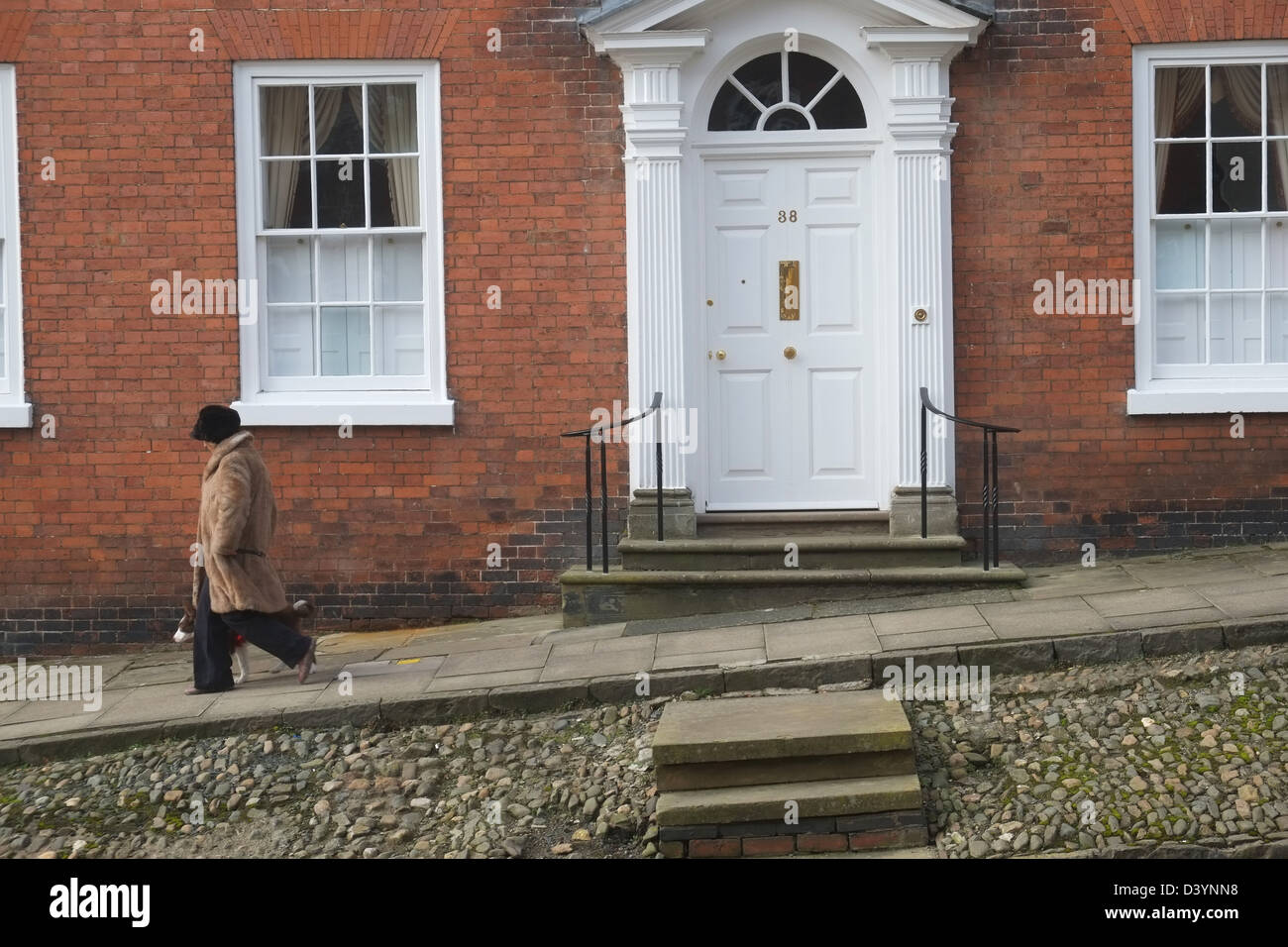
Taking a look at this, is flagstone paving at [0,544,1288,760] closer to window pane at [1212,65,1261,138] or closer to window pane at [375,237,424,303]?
window pane at [375,237,424,303]

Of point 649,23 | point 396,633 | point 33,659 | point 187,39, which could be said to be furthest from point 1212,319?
point 33,659

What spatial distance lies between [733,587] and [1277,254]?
4153mm

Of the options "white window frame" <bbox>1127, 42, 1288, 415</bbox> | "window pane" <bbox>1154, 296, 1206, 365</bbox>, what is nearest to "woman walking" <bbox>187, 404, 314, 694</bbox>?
"white window frame" <bbox>1127, 42, 1288, 415</bbox>

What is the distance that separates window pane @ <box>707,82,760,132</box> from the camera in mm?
9477

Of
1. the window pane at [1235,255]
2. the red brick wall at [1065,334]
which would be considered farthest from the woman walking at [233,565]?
the window pane at [1235,255]

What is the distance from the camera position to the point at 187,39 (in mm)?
9391

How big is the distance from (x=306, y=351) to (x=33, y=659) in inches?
103

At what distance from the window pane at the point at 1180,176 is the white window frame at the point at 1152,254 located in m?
0.10

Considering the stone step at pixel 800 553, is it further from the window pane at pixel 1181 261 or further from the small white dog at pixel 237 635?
the window pane at pixel 1181 261

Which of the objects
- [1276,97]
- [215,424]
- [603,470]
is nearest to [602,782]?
[215,424]

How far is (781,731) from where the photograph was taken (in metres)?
6.05

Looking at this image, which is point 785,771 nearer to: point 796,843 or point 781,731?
point 781,731

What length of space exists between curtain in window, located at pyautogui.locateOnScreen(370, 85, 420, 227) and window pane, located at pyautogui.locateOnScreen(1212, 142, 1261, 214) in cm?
509

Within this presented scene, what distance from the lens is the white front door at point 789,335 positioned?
9.45 metres
